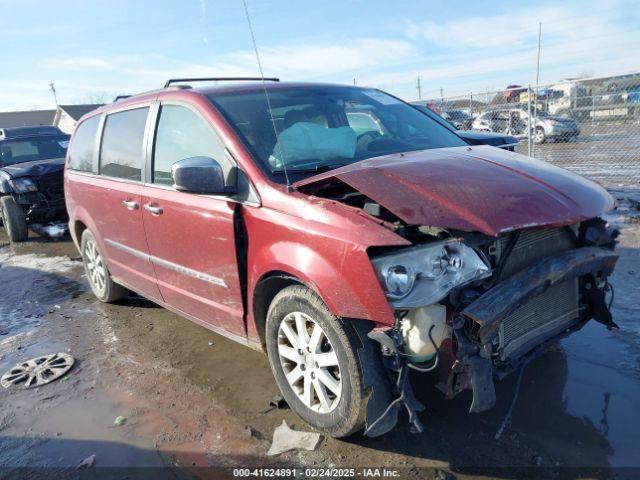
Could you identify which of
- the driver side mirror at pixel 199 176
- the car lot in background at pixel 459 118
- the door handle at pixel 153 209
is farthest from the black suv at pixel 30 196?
the car lot in background at pixel 459 118

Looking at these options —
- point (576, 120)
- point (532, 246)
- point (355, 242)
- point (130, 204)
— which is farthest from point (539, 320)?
point (576, 120)

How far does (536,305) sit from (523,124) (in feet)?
41.7

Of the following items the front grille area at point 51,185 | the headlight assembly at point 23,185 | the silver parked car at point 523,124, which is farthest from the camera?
the silver parked car at point 523,124

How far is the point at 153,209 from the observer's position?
3691mm

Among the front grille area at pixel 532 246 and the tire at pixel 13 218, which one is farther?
the tire at pixel 13 218

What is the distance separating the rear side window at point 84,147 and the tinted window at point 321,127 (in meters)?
2.00

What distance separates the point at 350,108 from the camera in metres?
3.85

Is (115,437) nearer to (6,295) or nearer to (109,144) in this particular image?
(109,144)

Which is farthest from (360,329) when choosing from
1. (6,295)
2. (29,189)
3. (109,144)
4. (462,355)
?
(29,189)

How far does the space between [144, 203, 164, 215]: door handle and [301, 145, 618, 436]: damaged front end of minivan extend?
1418 millimetres

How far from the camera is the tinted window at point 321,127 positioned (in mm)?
3150

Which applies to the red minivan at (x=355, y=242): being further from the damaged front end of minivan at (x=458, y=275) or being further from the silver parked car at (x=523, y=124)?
the silver parked car at (x=523, y=124)

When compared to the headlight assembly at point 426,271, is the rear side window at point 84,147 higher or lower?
higher

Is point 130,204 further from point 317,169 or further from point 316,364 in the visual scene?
point 316,364
